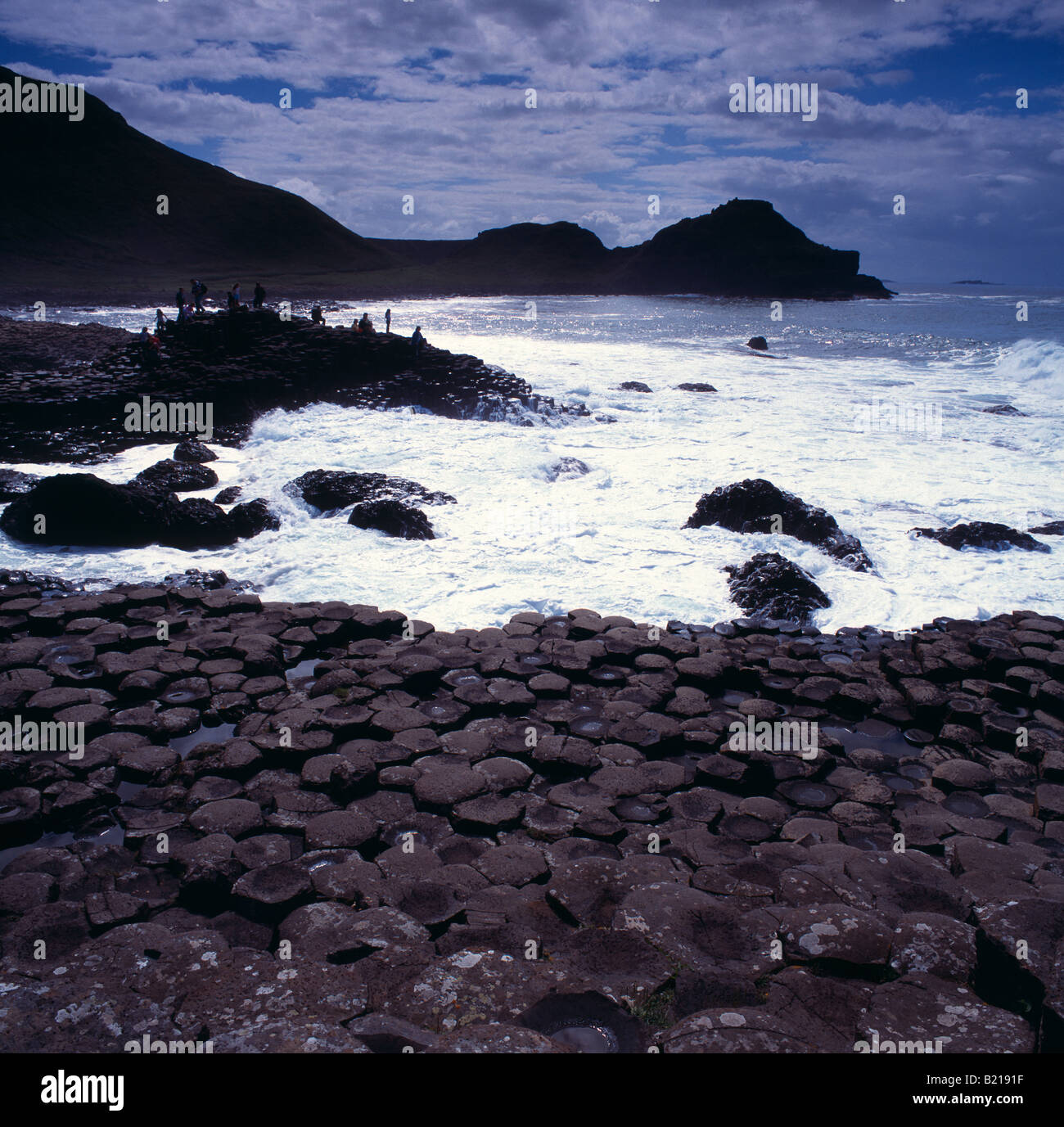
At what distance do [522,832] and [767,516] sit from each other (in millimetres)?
7601

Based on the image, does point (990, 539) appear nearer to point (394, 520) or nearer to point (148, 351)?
point (394, 520)

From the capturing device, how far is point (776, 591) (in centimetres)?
895

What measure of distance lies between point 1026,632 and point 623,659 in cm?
400

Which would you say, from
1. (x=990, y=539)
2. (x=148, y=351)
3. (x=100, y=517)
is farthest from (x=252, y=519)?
(x=148, y=351)

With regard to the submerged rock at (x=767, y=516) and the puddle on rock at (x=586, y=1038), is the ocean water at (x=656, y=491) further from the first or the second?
the puddle on rock at (x=586, y=1038)

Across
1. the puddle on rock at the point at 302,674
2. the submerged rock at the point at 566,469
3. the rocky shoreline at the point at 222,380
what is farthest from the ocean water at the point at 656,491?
the puddle on rock at the point at 302,674

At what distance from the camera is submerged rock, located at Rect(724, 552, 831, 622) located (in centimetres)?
877

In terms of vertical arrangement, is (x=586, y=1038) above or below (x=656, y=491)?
below

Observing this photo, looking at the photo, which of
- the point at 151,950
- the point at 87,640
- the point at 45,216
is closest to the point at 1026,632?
the point at 151,950

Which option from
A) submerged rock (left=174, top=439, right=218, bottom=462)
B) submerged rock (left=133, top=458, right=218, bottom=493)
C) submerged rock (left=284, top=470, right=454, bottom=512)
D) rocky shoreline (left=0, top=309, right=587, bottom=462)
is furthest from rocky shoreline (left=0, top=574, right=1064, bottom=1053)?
rocky shoreline (left=0, top=309, right=587, bottom=462)

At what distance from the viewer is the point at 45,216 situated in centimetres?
8106

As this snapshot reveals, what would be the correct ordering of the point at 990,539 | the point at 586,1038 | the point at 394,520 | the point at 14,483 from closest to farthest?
the point at 586,1038 → the point at 990,539 → the point at 394,520 → the point at 14,483

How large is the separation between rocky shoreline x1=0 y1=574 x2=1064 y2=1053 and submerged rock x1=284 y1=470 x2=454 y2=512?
13.2 ft

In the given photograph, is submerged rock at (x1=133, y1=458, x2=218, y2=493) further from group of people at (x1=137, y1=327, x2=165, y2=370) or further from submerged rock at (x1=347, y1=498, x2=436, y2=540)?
group of people at (x1=137, y1=327, x2=165, y2=370)
